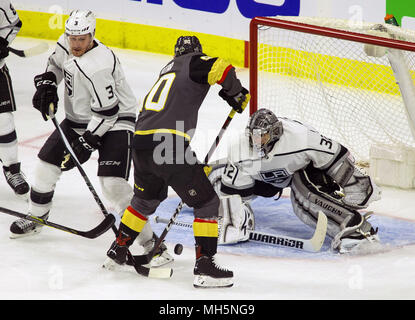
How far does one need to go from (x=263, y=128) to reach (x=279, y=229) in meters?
0.66

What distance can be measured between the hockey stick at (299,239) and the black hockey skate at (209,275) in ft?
1.86

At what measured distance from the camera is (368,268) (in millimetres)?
4340

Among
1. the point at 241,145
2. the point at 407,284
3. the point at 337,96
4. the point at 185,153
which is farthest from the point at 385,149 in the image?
the point at 185,153

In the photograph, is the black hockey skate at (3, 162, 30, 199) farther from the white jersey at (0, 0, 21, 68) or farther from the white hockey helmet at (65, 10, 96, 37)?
the white hockey helmet at (65, 10, 96, 37)

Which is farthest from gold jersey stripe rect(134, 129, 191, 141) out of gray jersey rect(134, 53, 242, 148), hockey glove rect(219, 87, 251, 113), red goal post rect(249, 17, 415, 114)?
red goal post rect(249, 17, 415, 114)

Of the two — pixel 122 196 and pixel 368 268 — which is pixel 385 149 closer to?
pixel 368 268

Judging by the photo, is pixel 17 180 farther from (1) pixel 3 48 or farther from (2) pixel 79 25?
(2) pixel 79 25

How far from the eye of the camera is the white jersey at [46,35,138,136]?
433cm

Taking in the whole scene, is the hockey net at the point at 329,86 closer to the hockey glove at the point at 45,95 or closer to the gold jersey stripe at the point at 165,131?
the hockey glove at the point at 45,95

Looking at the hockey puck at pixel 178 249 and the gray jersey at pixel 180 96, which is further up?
the gray jersey at pixel 180 96

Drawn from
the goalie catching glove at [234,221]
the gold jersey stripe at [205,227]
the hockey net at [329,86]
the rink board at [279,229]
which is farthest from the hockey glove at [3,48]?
the gold jersey stripe at [205,227]

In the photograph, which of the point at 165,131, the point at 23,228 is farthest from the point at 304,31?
the point at 23,228

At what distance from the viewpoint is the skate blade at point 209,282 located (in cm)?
409

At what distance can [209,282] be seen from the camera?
4.09m
